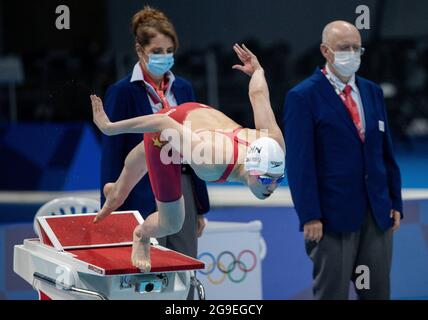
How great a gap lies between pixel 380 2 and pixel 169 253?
3.54 m

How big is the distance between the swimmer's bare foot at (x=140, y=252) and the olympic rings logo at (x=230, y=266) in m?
1.51

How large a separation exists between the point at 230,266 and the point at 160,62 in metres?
1.64

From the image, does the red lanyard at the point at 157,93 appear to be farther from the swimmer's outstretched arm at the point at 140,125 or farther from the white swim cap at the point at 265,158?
the white swim cap at the point at 265,158

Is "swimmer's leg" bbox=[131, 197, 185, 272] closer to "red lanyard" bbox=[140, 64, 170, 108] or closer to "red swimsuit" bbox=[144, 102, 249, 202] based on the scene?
"red swimsuit" bbox=[144, 102, 249, 202]

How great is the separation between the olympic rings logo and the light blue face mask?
1.50m

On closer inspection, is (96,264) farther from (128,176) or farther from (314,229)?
(314,229)

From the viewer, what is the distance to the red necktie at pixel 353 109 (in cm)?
533

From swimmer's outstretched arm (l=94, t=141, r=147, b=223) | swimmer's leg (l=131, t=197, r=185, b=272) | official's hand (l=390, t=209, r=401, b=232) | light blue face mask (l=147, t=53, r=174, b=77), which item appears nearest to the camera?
swimmer's leg (l=131, t=197, r=185, b=272)

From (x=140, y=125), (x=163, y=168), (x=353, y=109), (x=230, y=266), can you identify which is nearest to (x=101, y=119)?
(x=140, y=125)

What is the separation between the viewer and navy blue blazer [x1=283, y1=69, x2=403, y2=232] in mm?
5234

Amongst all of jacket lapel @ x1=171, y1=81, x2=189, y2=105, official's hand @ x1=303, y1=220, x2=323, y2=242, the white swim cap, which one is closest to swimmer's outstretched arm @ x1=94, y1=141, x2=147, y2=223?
jacket lapel @ x1=171, y1=81, x2=189, y2=105

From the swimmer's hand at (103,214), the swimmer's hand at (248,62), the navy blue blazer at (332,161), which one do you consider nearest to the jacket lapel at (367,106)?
the navy blue blazer at (332,161)
